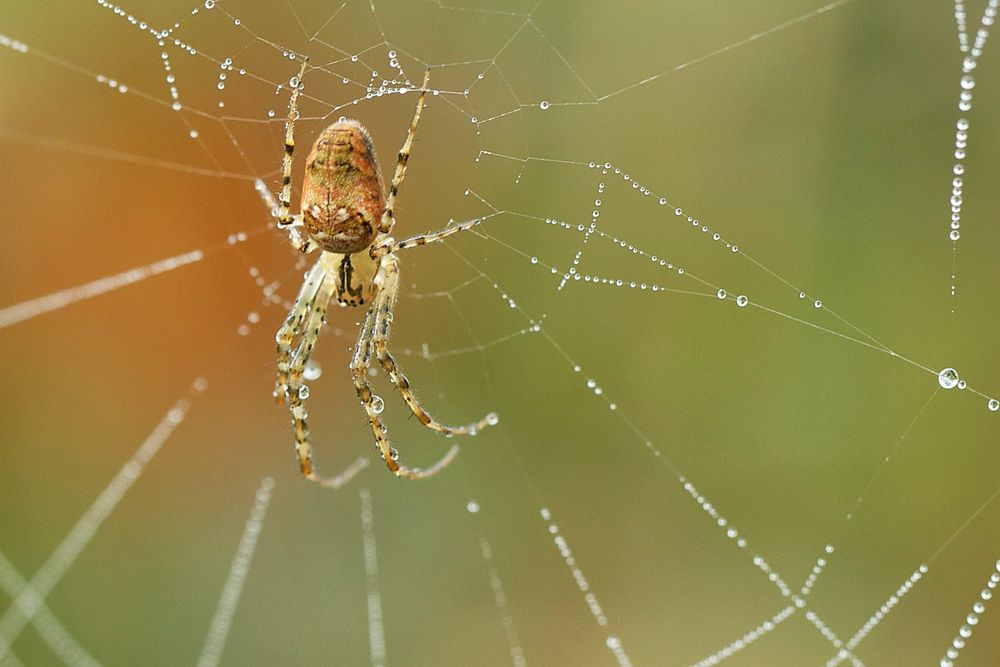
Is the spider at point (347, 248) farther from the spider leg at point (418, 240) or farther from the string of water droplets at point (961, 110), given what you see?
the string of water droplets at point (961, 110)

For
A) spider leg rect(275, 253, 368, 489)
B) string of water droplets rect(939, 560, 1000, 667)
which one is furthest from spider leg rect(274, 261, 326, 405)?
string of water droplets rect(939, 560, 1000, 667)

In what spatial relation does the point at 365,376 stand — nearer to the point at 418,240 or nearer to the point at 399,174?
the point at 418,240

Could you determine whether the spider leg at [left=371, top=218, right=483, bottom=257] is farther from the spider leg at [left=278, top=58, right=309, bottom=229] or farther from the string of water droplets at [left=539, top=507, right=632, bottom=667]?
the string of water droplets at [left=539, top=507, right=632, bottom=667]

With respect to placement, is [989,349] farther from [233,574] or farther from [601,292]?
[233,574]

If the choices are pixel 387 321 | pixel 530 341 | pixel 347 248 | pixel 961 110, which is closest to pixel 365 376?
pixel 387 321

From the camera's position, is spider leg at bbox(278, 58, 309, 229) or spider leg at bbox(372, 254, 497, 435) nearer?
spider leg at bbox(278, 58, 309, 229)

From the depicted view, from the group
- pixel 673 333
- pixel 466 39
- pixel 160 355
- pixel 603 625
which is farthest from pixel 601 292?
pixel 160 355

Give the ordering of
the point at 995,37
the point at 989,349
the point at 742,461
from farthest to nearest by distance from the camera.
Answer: the point at 742,461, the point at 989,349, the point at 995,37

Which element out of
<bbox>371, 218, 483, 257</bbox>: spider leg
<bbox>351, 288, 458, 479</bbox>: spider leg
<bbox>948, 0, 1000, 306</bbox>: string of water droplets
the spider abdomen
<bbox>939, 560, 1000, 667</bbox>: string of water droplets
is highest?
<bbox>948, 0, 1000, 306</bbox>: string of water droplets
